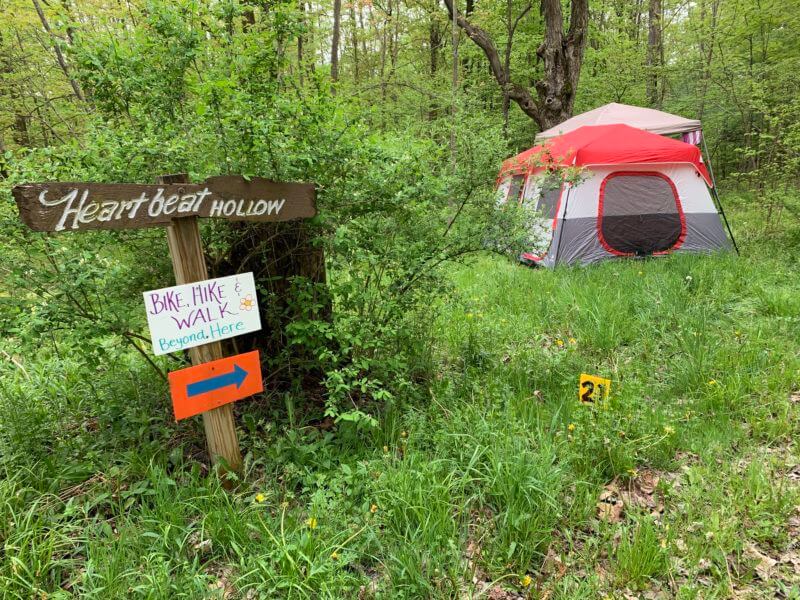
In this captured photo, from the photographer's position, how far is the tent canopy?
7113 millimetres

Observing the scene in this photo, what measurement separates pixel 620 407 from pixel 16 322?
3.26 meters

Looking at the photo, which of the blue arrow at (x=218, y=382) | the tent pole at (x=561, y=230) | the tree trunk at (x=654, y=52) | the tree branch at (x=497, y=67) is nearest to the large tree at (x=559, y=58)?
the tree branch at (x=497, y=67)

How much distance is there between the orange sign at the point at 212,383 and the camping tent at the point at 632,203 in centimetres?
484

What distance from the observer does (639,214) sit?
21.0ft

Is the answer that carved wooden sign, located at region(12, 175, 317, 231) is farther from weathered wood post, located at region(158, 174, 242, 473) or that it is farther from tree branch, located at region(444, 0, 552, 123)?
tree branch, located at region(444, 0, 552, 123)

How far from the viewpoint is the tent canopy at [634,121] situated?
7.11 m

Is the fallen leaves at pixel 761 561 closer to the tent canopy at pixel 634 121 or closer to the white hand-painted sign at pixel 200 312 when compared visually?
the white hand-painted sign at pixel 200 312

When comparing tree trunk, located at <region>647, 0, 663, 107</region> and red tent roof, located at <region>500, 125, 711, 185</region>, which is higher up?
tree trunk, located at <region>647, 0, 663, 107</region>

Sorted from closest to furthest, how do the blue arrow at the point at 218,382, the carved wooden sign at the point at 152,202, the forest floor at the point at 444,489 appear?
the carved wooden sign at the point at 152,202, the forest floor at the point at 444,489, the blue arrow at the point at 218,382

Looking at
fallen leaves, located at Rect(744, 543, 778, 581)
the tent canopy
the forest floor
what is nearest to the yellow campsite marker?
the forest floor

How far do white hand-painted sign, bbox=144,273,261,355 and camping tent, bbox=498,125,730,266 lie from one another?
4735 mm

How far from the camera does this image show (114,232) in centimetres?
243

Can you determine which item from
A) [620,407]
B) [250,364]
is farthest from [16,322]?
[620,407]

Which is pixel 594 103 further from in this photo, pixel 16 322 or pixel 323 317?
pixel 16 322
